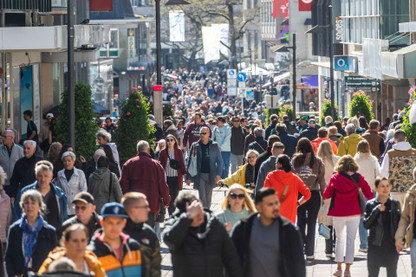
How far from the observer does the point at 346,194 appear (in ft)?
43.3

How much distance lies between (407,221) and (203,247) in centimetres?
341

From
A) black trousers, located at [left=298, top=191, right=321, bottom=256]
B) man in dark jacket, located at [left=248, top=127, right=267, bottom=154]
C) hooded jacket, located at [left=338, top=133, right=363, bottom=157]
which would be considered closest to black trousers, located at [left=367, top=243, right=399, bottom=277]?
black trousers, located at [left=298, top=191, right=321, bottom=256]

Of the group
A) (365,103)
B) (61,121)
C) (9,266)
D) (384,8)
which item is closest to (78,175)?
(9,266)

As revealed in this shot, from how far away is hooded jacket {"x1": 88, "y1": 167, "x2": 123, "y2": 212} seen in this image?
13.8m

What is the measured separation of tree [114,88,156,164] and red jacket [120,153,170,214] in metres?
8.95

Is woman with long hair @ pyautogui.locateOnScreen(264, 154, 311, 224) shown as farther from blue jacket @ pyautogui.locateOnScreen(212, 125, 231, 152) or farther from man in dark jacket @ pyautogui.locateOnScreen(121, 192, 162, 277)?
blue jacket @ pyautogui.locateOnScreen(212, 125, 231, 152)

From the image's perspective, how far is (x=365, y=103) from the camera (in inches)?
1455

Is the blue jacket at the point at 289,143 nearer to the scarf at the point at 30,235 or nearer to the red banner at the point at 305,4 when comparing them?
the scarf at the point at 30,235

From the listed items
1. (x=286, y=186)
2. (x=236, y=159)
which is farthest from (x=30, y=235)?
(x=236, y=159)

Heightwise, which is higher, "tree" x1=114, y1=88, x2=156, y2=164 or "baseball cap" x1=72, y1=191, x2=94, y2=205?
"tree" x1=114, y1=88, x2=156, y2=164

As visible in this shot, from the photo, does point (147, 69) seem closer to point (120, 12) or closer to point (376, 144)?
point (120, 12)

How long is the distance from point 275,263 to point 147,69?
275 ft

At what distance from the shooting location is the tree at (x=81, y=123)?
2077 centimetres

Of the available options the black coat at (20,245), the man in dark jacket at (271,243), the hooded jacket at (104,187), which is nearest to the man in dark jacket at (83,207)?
the black coat at (20,245)
